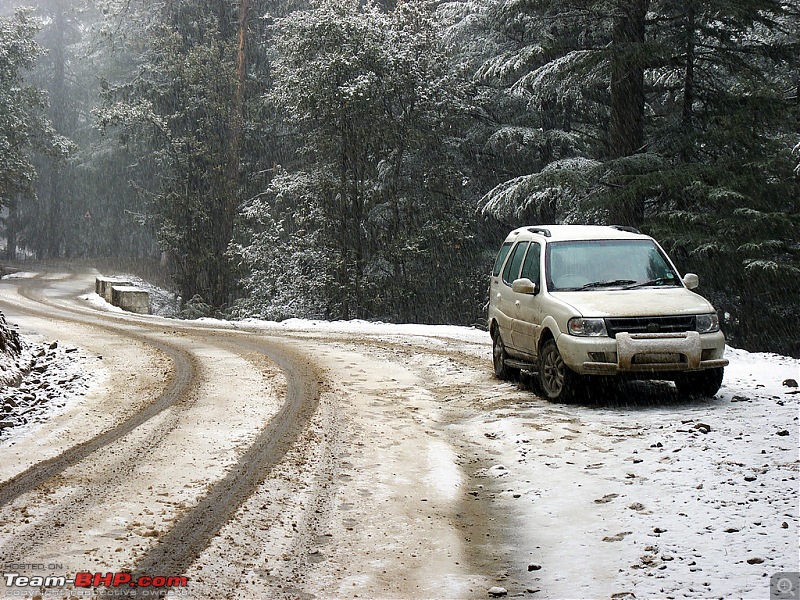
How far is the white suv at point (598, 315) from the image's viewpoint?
901 centimetres

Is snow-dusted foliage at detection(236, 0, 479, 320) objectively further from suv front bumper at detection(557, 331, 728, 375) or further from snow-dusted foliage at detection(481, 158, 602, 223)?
suv front bumper at detection(557, 331, 728, 375)

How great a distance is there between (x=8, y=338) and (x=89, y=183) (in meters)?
58.1

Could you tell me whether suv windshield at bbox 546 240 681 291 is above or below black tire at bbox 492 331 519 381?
above

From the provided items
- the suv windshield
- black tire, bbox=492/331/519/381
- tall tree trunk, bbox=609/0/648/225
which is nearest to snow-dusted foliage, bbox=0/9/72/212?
tall tree trunk, bbox=609/0/648/225

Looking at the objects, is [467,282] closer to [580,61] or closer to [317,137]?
[317,137]

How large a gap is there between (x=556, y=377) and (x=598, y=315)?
971mm

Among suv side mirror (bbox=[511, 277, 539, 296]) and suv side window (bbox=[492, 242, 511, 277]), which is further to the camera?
suv side window (bbox=[492, 242, 511, 277])

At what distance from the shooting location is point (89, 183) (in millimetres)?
68125

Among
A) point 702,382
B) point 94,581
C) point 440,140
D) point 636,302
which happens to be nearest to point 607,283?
point 636,302

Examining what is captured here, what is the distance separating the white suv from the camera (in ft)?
29.6

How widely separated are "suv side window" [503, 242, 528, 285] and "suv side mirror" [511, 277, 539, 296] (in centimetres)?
94

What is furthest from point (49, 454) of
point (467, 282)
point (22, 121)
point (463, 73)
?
point (22, 121)

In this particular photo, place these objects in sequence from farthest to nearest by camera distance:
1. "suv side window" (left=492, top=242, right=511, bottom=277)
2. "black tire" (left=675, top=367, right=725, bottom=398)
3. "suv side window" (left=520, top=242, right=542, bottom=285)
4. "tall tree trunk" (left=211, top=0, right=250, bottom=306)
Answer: "tall tree trunk" (left=211, top=0, right=250, bottom=306) < "suv side window" (left=492, top=242, right=511, bottom=277) < "suv side window" (left=520, top=242, right=542, bottom=285) < "black tire" (left=675, top=367, right=725, bottom=398)

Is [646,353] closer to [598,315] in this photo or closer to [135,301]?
[598,315]
